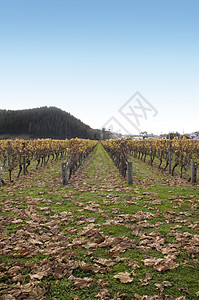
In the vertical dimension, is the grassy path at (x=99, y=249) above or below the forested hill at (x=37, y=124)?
below

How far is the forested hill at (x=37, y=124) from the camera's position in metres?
100

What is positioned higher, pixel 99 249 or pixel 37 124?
pixel 37 124

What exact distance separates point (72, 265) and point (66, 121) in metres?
114

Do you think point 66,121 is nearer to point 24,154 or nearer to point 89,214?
point 24,154

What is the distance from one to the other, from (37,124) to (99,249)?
106081 mm

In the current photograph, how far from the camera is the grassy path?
2637 mm

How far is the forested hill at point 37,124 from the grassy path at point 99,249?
99.0m

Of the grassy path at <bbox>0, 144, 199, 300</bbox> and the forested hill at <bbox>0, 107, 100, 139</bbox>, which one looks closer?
the grassy path at <bbox>0, 144, 199, 300</bbox>

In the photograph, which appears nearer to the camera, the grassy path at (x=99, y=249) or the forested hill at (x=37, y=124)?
the grassy path at (x=99, y=249)

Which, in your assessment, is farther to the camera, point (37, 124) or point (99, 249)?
point (37, 124)

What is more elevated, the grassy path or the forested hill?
the forested hill

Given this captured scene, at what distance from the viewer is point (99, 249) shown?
3.57 m

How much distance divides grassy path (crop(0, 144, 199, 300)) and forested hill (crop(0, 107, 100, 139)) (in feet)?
325

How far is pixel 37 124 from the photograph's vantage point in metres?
104
